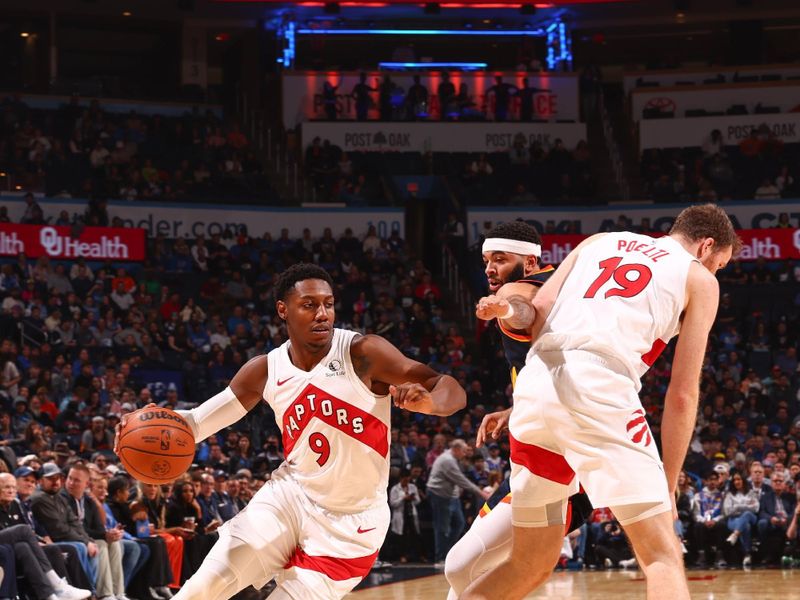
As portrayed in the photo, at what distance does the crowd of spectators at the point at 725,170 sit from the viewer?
26.2 m

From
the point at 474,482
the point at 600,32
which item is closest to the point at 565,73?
the point at 600,32

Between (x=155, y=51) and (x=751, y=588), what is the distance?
24.6 metres

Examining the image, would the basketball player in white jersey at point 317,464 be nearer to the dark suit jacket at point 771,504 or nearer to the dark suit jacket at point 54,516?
the dark suit jacket at point 54,516

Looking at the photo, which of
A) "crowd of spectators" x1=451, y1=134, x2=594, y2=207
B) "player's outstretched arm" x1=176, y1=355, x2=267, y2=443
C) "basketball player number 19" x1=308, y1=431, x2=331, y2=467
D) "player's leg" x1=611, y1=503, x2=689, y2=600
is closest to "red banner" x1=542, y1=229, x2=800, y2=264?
"crowd of spectators" x1=451, y1=134, x2=594, y2=207

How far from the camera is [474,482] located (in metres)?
16.5

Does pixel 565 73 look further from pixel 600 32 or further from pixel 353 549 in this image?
pixel 353 549

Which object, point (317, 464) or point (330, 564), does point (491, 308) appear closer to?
point (317, 464)

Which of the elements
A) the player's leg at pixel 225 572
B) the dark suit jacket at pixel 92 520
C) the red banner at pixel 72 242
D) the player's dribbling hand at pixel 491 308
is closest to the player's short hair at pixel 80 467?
the dark suit jacket at pixel 92 520

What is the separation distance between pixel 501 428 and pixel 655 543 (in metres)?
1.18

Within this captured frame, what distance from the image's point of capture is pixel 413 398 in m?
4.74

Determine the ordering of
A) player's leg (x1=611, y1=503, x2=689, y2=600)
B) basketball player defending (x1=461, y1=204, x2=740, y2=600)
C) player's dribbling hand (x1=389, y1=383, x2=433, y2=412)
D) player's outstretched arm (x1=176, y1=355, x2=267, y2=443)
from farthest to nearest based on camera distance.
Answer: player's outstretched arm (x1=176, y1=355, x2=267, y2=443) → player's dribbling hand (x1=389, y1=383, x2=433, y2=412) → basketball player defending (x1=461, y1=204, x2=740, y2=600) → player's leg (x1=611, y1=503, x2=689, y2=600)

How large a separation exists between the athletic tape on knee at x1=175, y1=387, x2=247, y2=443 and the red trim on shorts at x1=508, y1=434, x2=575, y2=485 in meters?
1.70

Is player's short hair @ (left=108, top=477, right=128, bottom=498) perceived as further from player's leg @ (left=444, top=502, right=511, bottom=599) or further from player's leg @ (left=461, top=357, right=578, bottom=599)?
player's leg @ (left=461, top=357, right=578, bottom=599)

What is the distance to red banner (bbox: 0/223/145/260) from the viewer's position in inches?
846
